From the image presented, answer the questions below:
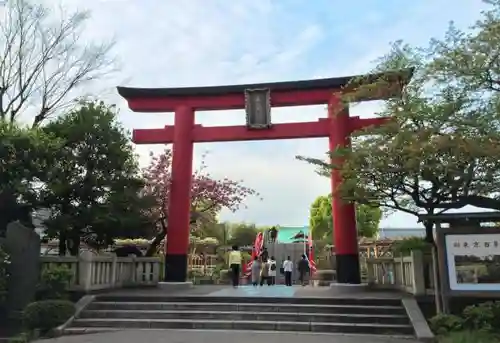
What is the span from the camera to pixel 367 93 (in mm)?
11328

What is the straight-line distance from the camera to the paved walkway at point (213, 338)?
8.61m

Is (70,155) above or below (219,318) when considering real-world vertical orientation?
above

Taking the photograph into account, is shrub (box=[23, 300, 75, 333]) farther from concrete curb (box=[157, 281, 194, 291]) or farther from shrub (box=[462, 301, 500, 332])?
shrub (box=[462, 301, 500, 332])

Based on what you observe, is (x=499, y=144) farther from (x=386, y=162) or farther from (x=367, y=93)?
(x=367, y=93)

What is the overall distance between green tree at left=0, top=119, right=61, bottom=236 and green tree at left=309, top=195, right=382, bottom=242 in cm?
2209

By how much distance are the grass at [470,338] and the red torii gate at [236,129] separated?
5686mm

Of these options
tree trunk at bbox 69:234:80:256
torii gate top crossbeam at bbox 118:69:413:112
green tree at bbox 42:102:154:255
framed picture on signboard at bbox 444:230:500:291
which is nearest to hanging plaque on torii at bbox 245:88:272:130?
torii gate top crossbeam at bbox 118:69:413:112

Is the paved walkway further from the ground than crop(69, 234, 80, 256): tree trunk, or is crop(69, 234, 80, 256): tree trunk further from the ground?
crop(69, 234, 80, 256): tree trunk

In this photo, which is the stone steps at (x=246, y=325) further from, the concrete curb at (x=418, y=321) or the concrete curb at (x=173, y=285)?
the concrete curb at (x=173, y=285)

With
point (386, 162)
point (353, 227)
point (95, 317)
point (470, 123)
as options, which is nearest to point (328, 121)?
point (353, 227)

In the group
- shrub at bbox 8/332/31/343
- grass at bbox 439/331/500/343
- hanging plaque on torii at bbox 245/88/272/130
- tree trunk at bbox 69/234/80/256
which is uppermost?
hanging plaque on torii at bbox 245/88/272/130

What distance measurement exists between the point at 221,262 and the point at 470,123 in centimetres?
2211

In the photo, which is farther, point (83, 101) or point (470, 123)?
point (83, 101)

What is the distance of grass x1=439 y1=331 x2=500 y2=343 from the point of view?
7824 millimetres
